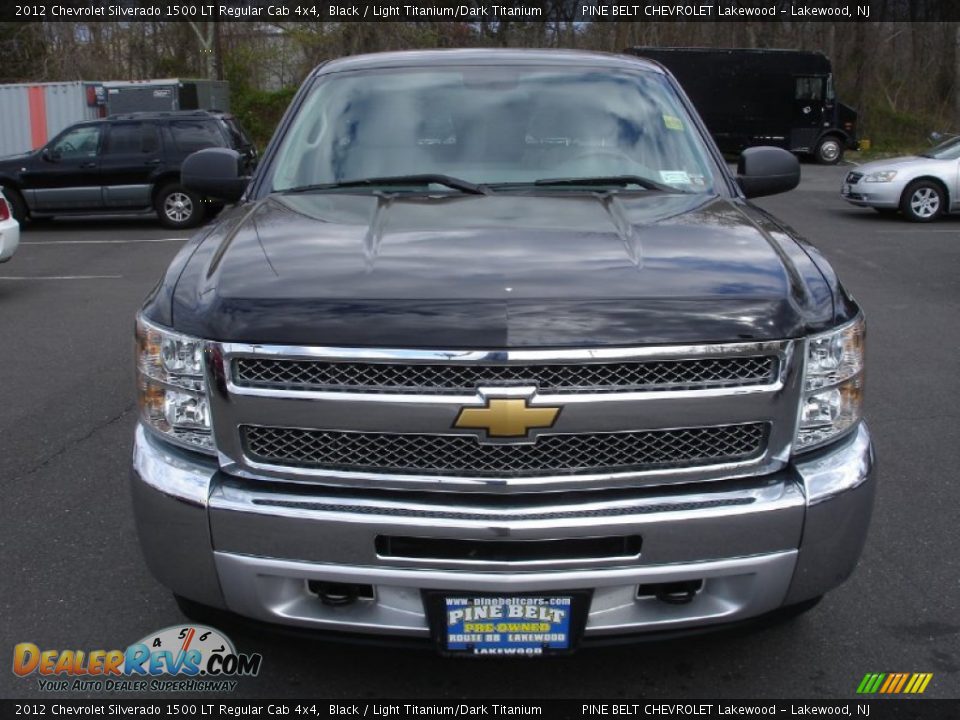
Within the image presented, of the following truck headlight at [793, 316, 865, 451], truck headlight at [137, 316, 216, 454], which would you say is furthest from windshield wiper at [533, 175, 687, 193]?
truck headlight at [137, 316, 216, 454]

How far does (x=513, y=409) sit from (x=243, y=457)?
73 cm

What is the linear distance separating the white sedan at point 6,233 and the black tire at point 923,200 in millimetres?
12741

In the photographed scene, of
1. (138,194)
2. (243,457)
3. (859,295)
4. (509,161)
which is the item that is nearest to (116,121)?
(138,194)

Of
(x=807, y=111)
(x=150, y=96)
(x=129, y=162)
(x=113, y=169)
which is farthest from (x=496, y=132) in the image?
(x=807, y=111)

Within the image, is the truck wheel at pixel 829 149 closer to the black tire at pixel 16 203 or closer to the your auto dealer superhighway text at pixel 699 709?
the black tire at pixel 16 203

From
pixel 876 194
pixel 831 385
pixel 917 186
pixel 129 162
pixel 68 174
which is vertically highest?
pixel 831 385

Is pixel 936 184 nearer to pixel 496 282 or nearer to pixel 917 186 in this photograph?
pixel 917 186

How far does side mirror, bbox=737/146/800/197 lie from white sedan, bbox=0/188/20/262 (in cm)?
814

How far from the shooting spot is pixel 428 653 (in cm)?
275

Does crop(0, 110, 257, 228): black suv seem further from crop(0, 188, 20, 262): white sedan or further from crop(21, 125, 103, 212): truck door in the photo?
crop(0, 188, 20, 262): white sedan

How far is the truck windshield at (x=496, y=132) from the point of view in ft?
13.3

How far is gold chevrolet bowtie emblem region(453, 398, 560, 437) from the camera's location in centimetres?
256

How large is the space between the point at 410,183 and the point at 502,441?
63.0 inches

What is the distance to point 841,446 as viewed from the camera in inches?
114
